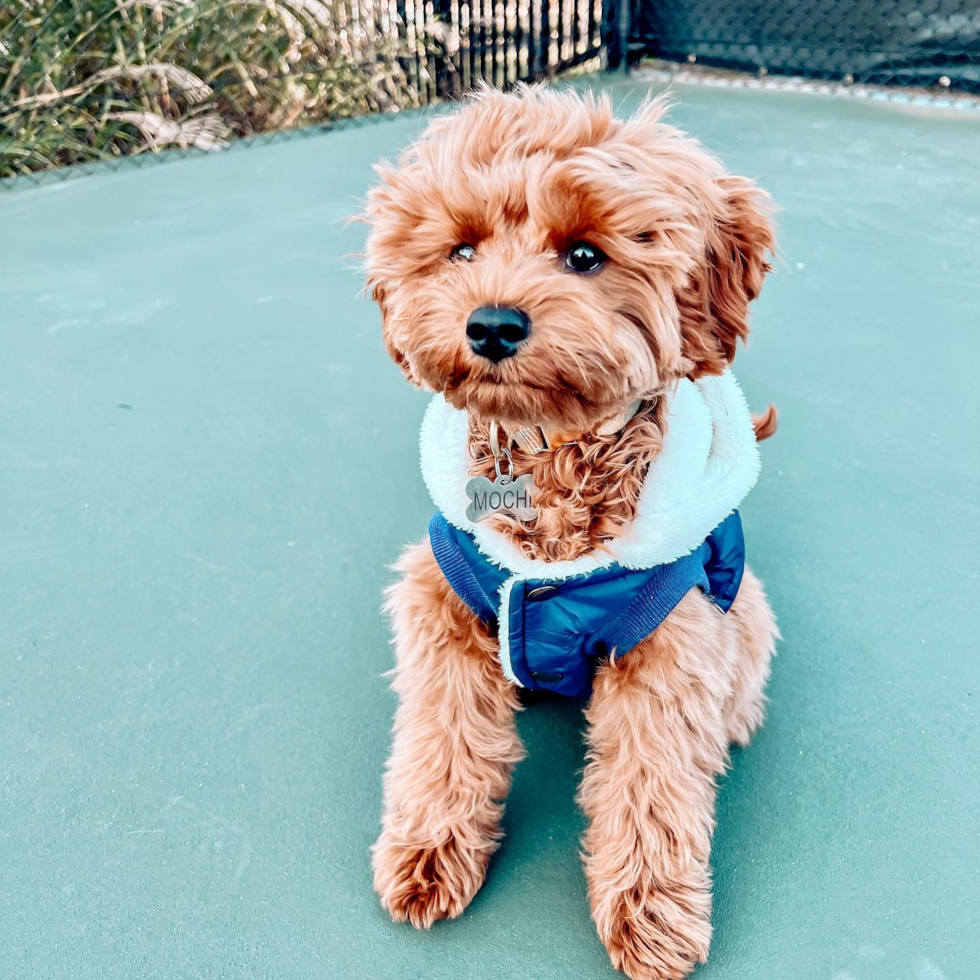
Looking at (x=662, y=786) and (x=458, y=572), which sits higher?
(x=458, y=572)

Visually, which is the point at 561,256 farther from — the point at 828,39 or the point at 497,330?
the point at 828,39

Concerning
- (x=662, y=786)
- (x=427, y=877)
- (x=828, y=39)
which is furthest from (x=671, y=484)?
(x=828, y=39)

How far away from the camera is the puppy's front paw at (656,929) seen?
144 cm

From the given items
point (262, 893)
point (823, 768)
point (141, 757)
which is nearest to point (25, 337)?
point (141, 757)

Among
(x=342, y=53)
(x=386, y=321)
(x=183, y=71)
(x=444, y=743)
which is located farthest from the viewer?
(x=342, y=53)

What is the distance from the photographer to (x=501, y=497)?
4.98ft

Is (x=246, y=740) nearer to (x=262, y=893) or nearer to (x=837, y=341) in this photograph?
(x=262, y=893)

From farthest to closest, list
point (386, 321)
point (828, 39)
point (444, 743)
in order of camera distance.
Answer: point (828, 39) → point (444, 743) → point (386, 321)

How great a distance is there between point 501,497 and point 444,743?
47 centimetres

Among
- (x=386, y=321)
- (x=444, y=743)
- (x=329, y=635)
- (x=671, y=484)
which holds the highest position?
(x=386, y=321)

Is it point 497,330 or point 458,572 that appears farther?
point 458,572

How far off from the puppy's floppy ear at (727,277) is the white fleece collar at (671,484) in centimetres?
14

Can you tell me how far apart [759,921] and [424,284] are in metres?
1.16

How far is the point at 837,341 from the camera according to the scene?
3.14m
